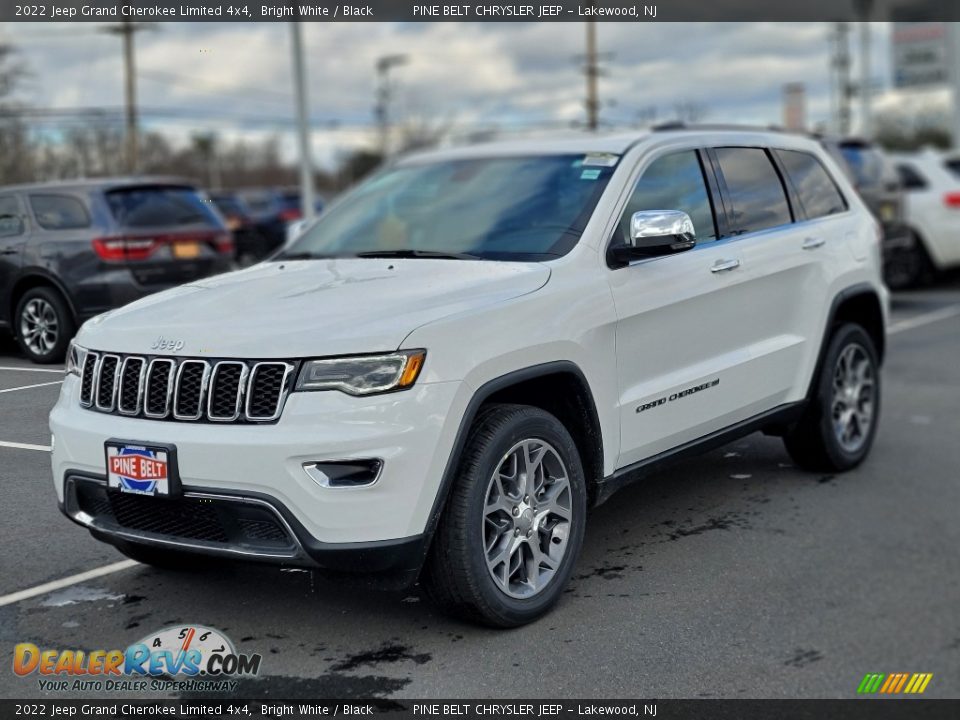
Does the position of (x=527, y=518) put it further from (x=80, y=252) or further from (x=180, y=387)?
(x=80, y=252)

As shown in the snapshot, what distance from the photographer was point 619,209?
4.85 meters

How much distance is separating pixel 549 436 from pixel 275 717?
140cm

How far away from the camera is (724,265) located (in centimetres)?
524

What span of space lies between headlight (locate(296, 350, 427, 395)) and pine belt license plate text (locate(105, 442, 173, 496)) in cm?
50

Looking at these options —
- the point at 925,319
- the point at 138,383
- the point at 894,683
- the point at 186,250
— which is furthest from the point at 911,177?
the point at 138,383

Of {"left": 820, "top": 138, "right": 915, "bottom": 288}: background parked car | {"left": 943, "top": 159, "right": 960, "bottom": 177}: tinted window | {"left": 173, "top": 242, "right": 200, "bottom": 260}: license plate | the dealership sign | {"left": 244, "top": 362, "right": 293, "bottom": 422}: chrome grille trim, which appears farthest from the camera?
the dealership sign

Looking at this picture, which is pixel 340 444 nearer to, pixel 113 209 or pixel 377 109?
pixel 113 209

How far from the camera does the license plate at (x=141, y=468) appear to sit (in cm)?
362

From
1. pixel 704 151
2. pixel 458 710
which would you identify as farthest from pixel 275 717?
pixel 704 151

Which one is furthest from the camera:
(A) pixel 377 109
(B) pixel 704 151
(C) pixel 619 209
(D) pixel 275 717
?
(A) pixel 377 109

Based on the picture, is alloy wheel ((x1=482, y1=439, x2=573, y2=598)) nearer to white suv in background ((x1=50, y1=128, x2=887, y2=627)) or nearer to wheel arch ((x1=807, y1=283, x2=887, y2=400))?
white suv in background ((x1=50, y1=128, x2=887, y2=627))

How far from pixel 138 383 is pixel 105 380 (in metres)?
0.17

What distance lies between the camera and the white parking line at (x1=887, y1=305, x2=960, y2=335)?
1280cm

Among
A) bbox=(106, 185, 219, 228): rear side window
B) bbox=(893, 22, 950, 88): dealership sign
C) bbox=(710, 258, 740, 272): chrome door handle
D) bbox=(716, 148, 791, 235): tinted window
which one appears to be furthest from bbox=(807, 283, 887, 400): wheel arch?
bbox=(893, 22, 950, 88): dealership sign
